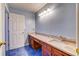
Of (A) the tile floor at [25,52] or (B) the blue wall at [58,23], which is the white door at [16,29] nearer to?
(A) the tile floor at [25,52]

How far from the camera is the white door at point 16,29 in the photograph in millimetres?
1186

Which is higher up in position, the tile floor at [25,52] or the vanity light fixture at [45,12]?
the vanity light fixture at [45,12]

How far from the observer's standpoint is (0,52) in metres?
0.95

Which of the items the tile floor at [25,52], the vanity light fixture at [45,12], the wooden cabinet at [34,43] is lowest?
the tile floor at [25,52]

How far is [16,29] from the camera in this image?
1.19 meters

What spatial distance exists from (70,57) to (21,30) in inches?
27.9

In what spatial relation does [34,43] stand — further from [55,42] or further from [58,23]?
[58,23]

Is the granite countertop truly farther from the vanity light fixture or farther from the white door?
the vanity light fixture

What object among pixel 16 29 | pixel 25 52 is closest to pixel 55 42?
pixel 25 52

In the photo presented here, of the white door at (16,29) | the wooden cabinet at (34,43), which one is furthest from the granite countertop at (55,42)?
the white door at (16,29)

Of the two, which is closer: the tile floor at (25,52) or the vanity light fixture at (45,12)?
the tile floor at (25,52)

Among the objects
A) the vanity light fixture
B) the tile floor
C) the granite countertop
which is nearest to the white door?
A: the tile floor

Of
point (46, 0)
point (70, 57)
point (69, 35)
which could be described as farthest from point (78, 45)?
point (46, 0)

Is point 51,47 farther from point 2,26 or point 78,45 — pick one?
point 2,26
